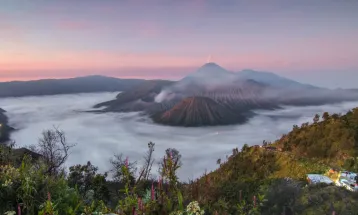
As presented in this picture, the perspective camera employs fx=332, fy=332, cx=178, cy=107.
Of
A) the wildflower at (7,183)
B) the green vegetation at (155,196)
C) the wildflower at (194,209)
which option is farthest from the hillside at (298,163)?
the wildflower at (7,183)

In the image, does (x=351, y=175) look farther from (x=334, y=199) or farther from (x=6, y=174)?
(x=6, y=174)

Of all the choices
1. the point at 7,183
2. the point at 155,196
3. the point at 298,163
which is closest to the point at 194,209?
the point at 155,196

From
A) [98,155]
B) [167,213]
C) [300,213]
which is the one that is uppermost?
[167,213]

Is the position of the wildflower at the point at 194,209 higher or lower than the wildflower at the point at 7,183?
higher

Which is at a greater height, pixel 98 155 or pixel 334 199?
pixel 334 199

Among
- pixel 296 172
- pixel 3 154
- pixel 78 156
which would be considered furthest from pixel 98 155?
pixel 3 154

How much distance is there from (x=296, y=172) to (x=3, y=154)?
20.3m

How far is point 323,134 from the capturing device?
1292 inches

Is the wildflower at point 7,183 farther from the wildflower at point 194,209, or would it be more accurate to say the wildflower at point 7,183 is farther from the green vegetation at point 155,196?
the wildflower at point 194,209

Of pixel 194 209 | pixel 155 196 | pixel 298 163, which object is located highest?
pixel 194 209

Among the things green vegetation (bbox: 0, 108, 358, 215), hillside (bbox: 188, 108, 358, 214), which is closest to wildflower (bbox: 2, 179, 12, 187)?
green vegetation (bbox: 0, 108, 358, 215)

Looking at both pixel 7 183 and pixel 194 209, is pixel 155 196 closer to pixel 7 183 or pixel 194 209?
pixel 194 209

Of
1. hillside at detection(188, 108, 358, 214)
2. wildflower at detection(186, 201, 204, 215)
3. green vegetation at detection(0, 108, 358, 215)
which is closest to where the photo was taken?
wildflower at detection(186, 201, 204, 215)

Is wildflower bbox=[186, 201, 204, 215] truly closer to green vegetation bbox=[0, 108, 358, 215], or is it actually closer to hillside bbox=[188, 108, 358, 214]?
green vegetation bbox=[0, 108, 358, 215]
